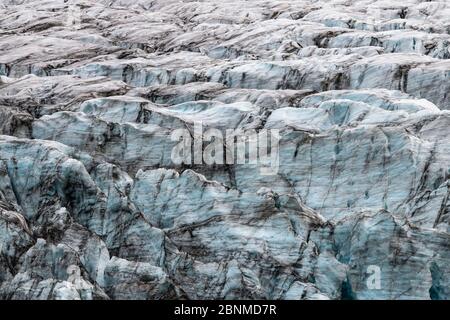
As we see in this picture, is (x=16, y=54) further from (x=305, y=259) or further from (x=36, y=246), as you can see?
(x=305, y=259)
